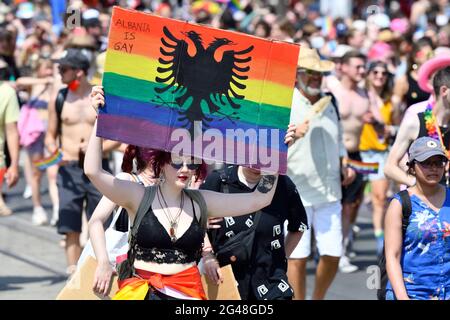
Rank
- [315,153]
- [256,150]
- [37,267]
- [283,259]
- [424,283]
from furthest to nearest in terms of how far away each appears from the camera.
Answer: [37,267] → [315,153] → [283,259] → [424,283] → [256,150]

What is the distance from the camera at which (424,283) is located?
6.43m

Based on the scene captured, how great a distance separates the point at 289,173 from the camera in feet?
30.7

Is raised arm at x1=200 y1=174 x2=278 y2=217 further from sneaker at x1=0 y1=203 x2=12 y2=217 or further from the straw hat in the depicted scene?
sneaker at x1=0 y1=203 x2=12 y2=217

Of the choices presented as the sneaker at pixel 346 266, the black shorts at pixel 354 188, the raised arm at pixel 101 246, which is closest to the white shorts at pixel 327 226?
the sneaker at pixel 346 266

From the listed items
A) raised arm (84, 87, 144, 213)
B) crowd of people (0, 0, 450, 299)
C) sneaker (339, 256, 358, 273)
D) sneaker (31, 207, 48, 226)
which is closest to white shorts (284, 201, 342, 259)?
crowd of people (0, 0, 450, 299)

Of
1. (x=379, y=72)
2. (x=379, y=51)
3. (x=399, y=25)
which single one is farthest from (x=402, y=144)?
(x=399, y=25)

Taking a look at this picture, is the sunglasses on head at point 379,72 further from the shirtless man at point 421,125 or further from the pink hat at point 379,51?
the shirtless man at point 421,125

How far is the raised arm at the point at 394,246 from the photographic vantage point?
633 centimetres

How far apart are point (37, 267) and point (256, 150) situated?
18.0 feet

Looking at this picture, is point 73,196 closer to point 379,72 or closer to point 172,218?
point 379,72

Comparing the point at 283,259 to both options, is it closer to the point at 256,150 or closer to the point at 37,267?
the point at 256,150

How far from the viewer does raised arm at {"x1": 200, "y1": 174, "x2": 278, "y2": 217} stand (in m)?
6.00
